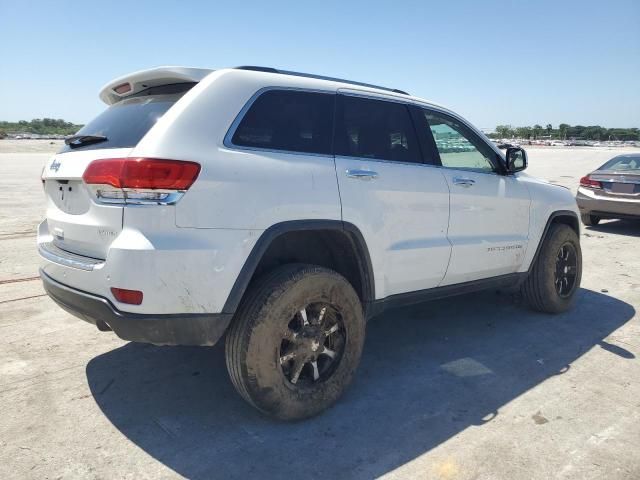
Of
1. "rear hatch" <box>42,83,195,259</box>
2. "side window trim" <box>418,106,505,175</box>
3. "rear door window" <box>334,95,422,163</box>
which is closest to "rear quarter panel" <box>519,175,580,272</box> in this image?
"side window trim" <box>418,106,505,175</box>

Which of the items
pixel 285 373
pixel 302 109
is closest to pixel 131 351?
pixel 285 373

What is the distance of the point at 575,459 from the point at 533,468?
265 mm

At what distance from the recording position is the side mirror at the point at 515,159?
421 centimetres

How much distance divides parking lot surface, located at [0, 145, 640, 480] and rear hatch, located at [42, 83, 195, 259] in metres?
1.00

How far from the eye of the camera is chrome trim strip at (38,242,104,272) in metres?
2.57

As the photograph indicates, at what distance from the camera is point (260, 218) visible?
261cm

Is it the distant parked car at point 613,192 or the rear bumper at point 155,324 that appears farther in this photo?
the distant parked car at point 613,192

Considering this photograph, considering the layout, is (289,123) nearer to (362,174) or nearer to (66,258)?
(362,174)

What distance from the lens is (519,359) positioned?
3.82m

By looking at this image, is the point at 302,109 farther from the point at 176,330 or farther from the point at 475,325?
the point at 475,325

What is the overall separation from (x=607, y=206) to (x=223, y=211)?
882 centimetres

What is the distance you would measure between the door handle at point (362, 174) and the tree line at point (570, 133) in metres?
139

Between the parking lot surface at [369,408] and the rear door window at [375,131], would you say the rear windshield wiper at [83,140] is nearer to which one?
the rear door window at [375,131]

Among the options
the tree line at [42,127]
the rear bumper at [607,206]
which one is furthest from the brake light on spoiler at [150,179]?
the tree line at [42,127]
